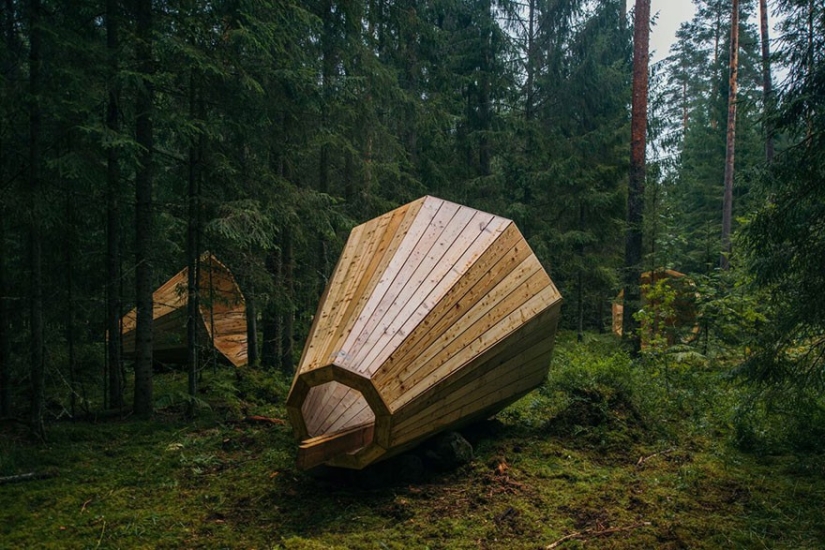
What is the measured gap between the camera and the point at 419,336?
4668 mm

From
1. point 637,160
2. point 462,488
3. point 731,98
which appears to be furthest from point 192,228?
point 731,98

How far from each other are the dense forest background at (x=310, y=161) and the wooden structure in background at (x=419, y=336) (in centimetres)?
198

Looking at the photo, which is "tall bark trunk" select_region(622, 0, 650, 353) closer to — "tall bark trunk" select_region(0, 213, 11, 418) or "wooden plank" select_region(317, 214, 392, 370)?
"wooden plank" select_region(317, 214, 392, 370)

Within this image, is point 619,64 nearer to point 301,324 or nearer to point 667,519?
point 301,324

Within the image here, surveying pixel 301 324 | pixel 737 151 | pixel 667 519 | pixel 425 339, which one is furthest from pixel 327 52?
pixel 737 151

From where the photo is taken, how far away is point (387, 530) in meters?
4.11

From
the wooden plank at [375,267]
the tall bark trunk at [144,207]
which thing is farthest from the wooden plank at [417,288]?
the tall bark trunk at [144,207]

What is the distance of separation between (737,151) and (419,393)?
24952 mm

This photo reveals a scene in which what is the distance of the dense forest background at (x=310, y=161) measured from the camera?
520cm

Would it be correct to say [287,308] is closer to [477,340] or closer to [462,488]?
[477,340]

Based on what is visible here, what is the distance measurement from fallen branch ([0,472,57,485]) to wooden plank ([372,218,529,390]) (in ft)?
11.3

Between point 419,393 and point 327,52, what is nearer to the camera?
point 419,393

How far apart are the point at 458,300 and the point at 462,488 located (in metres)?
1.61

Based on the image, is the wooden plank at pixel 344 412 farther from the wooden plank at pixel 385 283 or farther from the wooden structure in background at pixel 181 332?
the wooden structure in background at pixel 181 332
